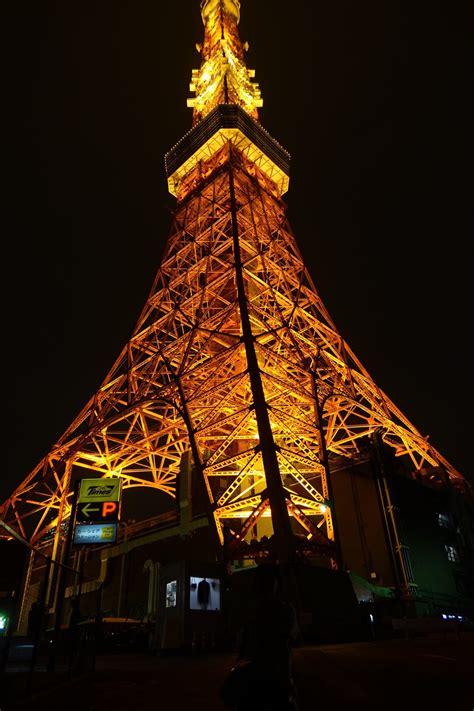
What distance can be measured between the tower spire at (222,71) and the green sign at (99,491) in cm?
3143

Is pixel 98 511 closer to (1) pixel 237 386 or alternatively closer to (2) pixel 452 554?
(1) pixel 237 386

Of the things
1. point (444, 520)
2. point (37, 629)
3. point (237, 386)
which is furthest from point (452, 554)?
point (37, 629)

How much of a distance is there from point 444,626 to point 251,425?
1357 centimetres

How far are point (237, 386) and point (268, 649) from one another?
17054mm

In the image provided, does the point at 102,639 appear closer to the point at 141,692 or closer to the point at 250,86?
the point at 141,692

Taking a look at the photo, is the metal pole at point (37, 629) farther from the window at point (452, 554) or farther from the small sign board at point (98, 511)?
the window at point (452, 554)

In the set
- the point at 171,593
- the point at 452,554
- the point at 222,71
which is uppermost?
the point at 222,71

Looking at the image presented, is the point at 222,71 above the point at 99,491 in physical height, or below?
above

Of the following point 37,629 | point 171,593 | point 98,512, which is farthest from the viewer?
point 98,512

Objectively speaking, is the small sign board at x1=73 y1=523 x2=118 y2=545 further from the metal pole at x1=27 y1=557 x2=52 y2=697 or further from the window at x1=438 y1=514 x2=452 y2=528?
the window at x1=438 y1=514 x2=452 y2=528

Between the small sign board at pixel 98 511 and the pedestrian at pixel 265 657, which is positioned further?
the small sign board at pixel 98 511

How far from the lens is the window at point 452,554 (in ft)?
76.1

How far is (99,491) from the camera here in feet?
57.3

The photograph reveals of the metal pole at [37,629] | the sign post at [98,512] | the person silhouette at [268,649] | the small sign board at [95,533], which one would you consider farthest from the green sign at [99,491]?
the person silhouette at [268,649]
